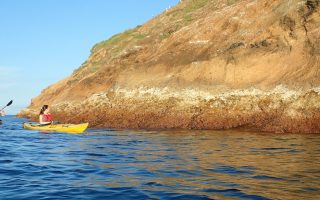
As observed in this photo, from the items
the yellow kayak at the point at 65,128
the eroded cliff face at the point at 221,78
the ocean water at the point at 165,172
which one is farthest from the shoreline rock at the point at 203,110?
the ocean water at the point at 165,172

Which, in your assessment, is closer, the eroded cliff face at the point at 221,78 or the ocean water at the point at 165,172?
the ocean water at the point at 165,172

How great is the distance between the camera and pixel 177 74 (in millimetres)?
31016

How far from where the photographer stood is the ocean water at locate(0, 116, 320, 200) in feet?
26.5

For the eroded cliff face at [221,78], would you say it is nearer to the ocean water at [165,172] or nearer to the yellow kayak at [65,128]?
the yellow kayak at [65,128]

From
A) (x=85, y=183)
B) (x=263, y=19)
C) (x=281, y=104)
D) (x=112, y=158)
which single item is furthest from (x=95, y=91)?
(x=85, y=183)

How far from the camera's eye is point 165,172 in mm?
10531

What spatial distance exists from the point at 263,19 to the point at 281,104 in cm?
986

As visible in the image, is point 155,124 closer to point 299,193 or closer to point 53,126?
point 53,126

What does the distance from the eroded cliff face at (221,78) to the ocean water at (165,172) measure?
7603 millimetres

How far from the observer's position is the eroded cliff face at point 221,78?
24.1 meters

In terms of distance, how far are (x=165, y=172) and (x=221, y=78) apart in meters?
18.7

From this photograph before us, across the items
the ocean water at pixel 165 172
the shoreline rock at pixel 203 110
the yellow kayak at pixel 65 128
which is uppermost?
the shoreline rock at pixel 203 110

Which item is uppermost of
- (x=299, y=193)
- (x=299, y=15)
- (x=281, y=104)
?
(x=299, y=15)

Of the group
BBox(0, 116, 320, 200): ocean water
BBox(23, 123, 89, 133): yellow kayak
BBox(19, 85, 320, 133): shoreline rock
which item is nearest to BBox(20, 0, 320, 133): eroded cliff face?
BBox(19, 85, 320, 133): shoreline rock
